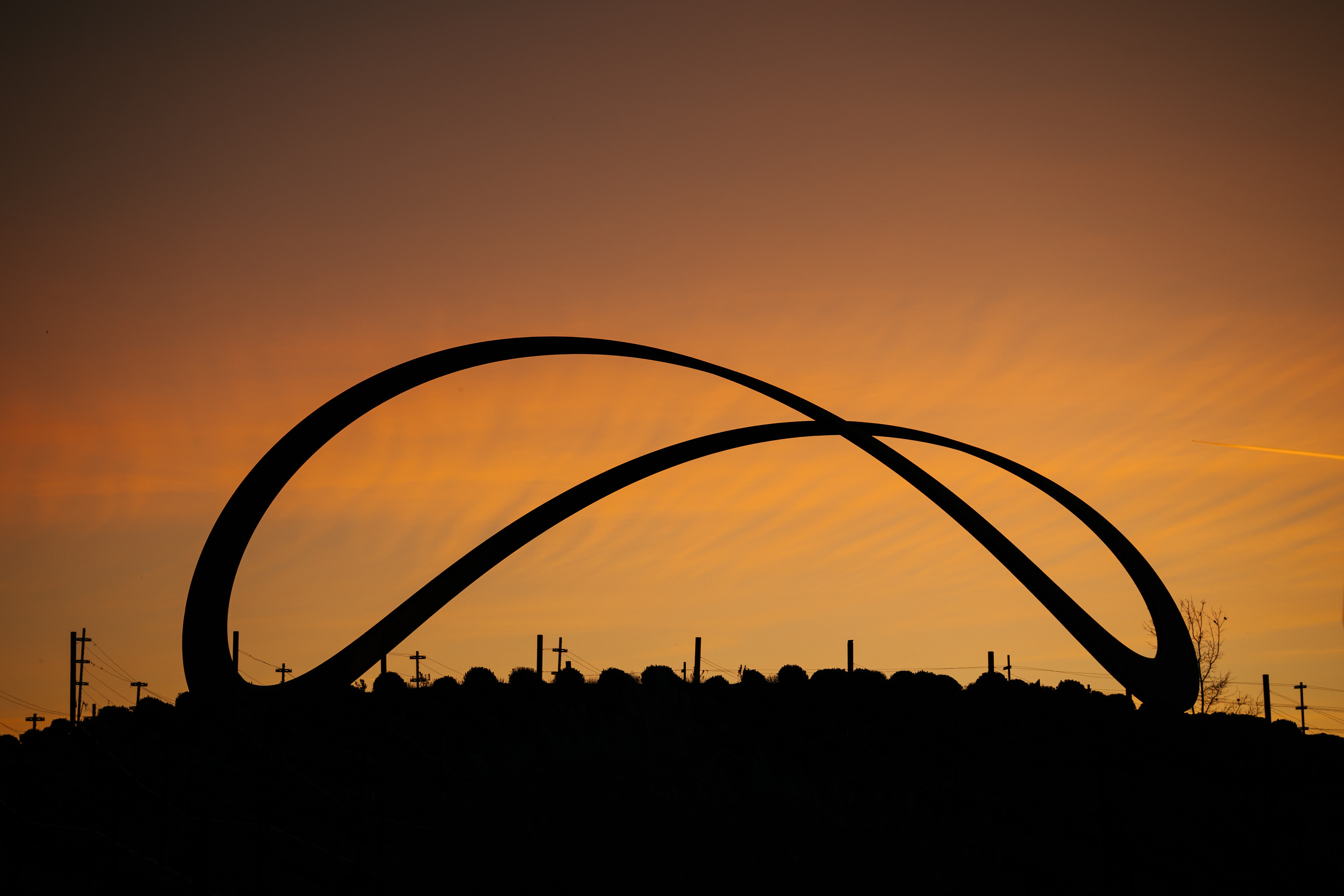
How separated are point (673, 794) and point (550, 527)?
16.1m

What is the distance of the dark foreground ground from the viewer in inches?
535

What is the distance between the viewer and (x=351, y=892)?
47.3 feet

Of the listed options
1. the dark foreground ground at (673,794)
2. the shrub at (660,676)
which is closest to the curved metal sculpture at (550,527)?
the dark foreground ground at (673,794)

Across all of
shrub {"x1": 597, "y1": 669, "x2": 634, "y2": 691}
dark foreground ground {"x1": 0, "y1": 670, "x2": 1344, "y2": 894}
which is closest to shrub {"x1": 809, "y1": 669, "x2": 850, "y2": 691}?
dark foreground ground {"x1": 0, "y1": 670, "x2": 1344, "y2": 894}

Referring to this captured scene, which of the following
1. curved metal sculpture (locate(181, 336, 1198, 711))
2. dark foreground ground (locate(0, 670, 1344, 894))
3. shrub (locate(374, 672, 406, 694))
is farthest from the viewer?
shrub (locate(374, 672, 406, 694))

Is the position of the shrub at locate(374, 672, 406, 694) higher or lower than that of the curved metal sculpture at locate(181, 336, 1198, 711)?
lower

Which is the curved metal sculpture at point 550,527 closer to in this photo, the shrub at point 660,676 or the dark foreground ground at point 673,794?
the dark foreground ground at point 673,794

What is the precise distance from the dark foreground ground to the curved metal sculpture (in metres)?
1.12

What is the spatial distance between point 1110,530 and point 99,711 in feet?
99.2

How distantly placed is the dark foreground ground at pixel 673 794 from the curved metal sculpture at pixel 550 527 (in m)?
1.12

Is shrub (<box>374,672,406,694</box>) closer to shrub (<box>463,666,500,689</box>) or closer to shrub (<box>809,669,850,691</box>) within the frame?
shrub (<box>463,666,500,689</box>)

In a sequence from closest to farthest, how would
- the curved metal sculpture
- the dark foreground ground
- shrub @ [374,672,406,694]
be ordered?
the dark foreground ground < the curved metal sculpture < shrub @ [374,672,406,694]

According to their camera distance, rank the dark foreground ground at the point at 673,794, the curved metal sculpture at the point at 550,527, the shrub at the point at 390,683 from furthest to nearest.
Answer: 1. the shrub at the point at 390,683
2. the curved metal sculpture at the point at 550,527
3. the dark foreground ground at the point at 673,794

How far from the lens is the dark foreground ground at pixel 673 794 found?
13.6 m
